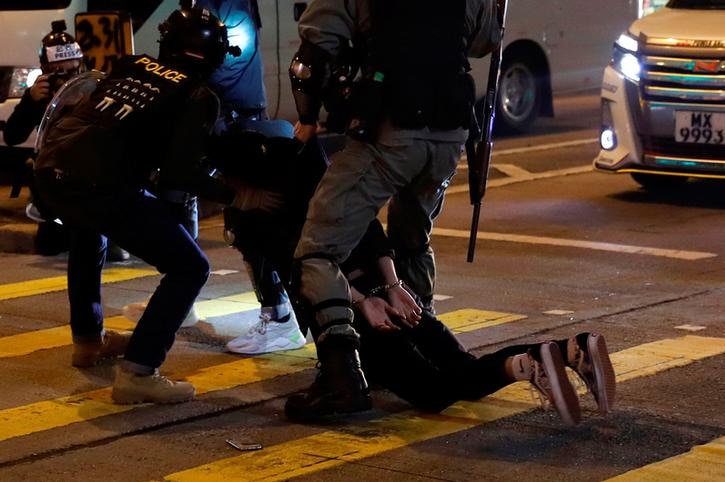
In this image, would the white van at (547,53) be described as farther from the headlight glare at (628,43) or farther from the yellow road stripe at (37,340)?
the yellow road stripe at (37,340)

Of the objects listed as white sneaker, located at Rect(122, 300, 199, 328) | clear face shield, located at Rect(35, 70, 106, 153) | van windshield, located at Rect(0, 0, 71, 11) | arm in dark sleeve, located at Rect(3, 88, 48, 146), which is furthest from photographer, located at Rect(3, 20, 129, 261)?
van windshield, located at Rect(0, 0, 71, 11)

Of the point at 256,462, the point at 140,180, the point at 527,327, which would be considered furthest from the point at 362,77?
the point at 527,327

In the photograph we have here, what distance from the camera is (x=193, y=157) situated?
6.21m

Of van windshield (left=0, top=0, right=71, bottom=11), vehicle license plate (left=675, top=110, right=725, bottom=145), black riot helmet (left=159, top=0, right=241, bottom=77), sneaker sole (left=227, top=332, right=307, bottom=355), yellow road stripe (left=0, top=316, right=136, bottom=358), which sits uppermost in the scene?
Result: black riot helmet (left=159, top=0, right=241, bottom=77)

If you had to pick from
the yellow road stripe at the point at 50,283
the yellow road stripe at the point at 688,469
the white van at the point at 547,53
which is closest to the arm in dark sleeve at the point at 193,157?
the yellow road stripe at the point at 688,469

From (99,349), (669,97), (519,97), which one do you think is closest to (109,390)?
(99,349)

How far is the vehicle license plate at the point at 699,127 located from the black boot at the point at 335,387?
5.51 m

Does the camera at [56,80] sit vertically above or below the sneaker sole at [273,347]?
above

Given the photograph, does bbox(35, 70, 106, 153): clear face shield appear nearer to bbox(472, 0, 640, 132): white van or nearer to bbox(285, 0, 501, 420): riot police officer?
bbox(285, 0, 501, 420): riot police officer

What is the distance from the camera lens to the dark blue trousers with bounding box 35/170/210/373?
629 cm

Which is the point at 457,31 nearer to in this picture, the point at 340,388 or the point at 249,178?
the point at 249,178

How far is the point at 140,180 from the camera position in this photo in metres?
6.38

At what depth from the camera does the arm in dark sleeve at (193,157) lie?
6203 mm

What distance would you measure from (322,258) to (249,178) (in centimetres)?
50
